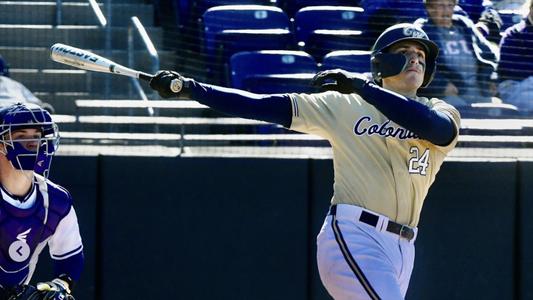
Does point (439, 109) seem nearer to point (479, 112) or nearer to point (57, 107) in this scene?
point (479, 112)

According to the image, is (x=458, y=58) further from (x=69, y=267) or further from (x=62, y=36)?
(x=69, y=267)

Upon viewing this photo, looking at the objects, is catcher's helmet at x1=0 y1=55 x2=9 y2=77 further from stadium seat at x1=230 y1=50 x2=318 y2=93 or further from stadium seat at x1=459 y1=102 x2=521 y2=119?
stadium seat at x1=459 y1=102 x2=521 y2=119

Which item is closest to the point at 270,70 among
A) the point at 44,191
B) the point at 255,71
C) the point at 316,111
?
the point at 255,71

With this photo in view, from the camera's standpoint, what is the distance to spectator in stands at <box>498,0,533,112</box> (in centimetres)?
690

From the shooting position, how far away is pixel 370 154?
477 centimetres

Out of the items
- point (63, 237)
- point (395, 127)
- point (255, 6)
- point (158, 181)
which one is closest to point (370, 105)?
point (395, 127)

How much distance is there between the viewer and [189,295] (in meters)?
6.30

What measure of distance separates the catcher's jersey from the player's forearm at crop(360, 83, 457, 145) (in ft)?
0.50

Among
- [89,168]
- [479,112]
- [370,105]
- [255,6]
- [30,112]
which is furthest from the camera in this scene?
[255,6]

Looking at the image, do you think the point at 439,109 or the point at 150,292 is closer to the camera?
the point at 439,109

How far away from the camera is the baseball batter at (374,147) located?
452 centimetres

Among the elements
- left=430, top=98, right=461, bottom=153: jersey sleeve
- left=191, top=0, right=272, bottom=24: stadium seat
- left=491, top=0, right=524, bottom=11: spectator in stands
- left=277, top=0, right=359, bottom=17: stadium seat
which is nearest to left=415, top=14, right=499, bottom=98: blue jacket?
left=491, top=0, right=524, bottom=11: spectator in stands

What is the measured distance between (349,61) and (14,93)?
2.00 m

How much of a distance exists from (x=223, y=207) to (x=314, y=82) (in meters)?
1.84
